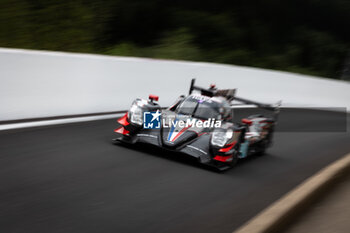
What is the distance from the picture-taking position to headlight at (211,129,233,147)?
704cm

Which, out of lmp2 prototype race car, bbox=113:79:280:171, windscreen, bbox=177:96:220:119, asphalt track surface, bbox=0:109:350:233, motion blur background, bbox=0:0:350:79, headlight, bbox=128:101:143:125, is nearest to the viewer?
asphalt track surface, bbox=0:109:350:233

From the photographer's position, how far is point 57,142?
293 inches

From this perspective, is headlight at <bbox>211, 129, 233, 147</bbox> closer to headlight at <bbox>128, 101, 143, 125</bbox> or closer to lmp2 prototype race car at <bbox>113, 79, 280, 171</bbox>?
lmp2 prototype race car at <bbox>113, 79, 280, 171</bbox>

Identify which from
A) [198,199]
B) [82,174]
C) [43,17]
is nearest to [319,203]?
[198,199]

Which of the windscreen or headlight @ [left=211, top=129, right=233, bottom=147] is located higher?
the windscreen

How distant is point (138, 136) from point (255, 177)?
1890 millimetres

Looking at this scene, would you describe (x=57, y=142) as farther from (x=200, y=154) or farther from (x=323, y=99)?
(x=323, y=99)

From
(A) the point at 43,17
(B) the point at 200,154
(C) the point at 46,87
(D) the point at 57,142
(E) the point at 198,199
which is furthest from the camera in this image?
(A) the point at 43,17

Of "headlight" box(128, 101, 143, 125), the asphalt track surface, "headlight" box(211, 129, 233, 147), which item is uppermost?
"headlight" box(128, 101, 143, 125)

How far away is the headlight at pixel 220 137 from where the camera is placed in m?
7.04

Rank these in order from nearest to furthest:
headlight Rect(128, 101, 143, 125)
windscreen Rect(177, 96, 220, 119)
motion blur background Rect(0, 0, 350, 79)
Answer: headlight Rect(128, 101, 143, 125) → windscreen Rect(177, 96, 220, 119) → motion blur background Rect(0, 0, 350, 79)

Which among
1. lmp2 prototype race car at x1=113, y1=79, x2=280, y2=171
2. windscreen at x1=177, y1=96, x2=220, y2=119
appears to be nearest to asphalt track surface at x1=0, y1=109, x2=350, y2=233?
lmp2 prototype race car at x1=113, y1=79, x2=280, y2=171

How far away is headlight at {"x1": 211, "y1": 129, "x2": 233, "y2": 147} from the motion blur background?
7.72 m

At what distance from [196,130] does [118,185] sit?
2038mm
